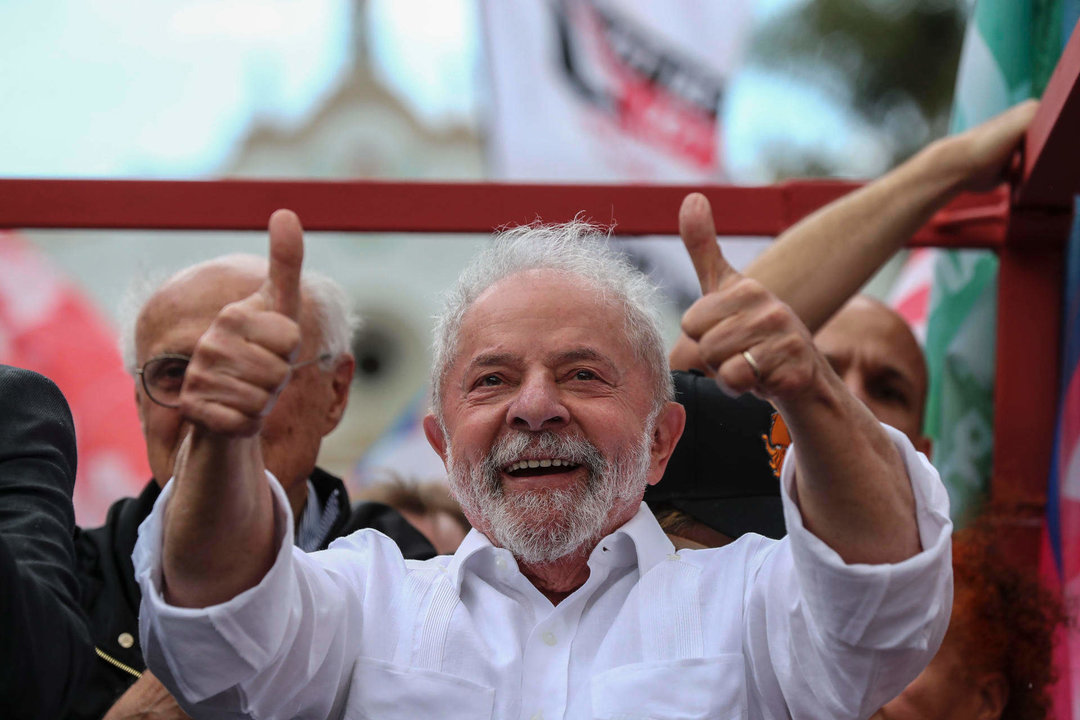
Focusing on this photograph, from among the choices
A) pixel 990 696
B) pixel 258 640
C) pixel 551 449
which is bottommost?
pixel 990 696

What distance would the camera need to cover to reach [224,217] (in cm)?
276

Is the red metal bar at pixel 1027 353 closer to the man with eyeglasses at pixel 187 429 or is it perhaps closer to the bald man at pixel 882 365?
the bald man at pixel 882 365

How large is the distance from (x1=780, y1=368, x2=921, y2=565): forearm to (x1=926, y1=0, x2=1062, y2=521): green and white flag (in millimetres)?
1484

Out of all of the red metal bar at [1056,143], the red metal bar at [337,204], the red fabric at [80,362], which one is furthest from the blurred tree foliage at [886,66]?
the red metal bar at [337,204]

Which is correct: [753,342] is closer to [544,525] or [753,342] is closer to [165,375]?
[544,525]

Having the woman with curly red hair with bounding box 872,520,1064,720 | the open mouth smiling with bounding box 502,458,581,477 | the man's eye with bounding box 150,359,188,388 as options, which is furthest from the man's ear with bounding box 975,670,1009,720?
the man's eye with bounding box 150,359,188,388

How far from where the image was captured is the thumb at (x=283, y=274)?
1.57 m

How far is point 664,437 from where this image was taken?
7.27ft

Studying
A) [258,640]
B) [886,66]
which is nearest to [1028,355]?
[258,640]

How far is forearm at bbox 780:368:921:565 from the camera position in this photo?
1550 millimetres

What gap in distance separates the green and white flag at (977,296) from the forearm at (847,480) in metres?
1.48

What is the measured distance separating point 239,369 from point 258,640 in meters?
0.38

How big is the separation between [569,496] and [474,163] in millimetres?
28171

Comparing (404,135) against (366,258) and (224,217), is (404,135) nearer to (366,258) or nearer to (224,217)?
(366,258)
